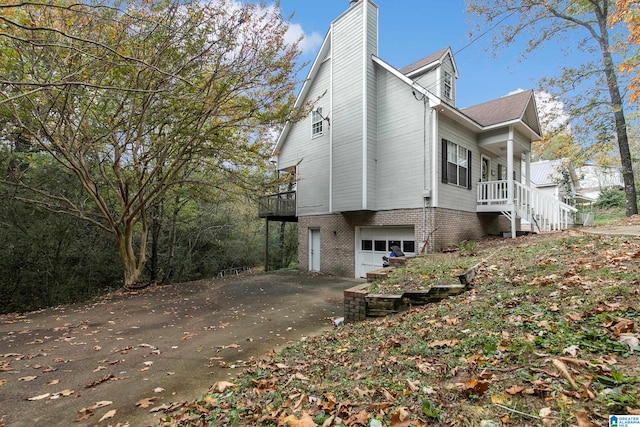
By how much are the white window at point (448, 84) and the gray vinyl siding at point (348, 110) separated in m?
3.28

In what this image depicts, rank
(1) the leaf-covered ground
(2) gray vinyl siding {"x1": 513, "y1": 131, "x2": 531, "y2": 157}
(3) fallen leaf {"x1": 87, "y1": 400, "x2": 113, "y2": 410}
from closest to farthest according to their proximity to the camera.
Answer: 1. (1) the leaf-covered ground
2. (3) fallen leaf {"x1": 87, "y1": 400, "x2": 113, "y2": 410}
3. (2) gray vinyl siding {"x1": 513, "y1": 131, "x2": 531, "y2": 157}

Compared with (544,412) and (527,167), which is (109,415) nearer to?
(544,412)

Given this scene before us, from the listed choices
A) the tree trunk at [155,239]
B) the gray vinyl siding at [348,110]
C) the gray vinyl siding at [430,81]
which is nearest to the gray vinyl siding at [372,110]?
the gray vinyl siding at [348,110]

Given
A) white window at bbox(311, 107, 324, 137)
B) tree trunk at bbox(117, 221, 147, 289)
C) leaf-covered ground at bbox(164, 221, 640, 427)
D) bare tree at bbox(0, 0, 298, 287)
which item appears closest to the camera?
leaf-covered ground at bbox(164, 221, 640, 427)

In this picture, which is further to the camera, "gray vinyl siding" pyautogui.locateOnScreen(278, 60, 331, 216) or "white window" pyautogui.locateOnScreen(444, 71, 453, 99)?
"gray vinyl siding" pyautogui.locateOnScreen(278, 60, 331, 216)

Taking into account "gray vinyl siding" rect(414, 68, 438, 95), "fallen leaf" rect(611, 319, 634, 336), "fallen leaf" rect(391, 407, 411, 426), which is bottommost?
"fallen leaf" rect(391, 407, 411, 426)

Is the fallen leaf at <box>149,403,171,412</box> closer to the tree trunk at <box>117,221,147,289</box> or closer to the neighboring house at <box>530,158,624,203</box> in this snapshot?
the tree trunk at <box>117,221,147,289</box>

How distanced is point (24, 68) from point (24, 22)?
1.13 metres

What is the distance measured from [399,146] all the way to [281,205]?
23.3 ft

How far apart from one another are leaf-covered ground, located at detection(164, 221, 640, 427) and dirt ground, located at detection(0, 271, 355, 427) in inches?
29.7

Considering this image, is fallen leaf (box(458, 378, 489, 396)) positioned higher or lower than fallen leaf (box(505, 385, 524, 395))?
lower

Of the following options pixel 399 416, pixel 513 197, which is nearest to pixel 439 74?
pixel 513 197

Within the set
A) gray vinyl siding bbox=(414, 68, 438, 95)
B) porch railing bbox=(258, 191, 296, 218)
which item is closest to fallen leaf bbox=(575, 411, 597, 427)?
gray vinyl siding bbox=(414, 68, 438, 95)

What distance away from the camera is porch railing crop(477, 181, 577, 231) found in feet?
37.8
